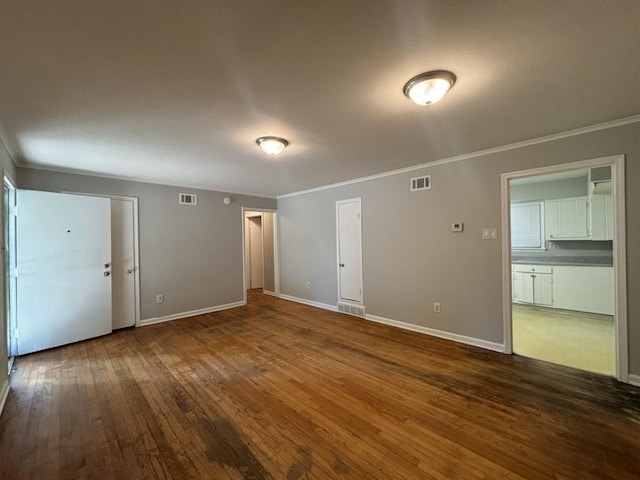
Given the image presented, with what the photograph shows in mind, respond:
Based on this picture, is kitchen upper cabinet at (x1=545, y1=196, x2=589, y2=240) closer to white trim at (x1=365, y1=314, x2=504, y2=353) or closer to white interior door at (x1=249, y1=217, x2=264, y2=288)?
white trim at (x1=365, y1=314, x2=504, y2=353)

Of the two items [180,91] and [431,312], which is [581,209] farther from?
[180,91]

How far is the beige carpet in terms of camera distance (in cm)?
294

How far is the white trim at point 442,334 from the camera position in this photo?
3.22 m

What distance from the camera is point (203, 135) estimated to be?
2619 mm

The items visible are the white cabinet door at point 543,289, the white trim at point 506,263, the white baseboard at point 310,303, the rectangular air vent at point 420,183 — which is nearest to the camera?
the white trim at point 506,263

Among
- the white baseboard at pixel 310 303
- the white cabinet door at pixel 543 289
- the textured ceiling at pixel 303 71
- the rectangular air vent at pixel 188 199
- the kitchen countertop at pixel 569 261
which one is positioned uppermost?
the textured ceiling at pixel 303 71

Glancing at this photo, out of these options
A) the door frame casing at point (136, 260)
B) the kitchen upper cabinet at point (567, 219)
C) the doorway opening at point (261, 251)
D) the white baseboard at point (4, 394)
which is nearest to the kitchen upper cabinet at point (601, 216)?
the kitchen upper cabinet at point (567, 219)

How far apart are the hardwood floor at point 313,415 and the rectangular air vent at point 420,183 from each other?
219cm

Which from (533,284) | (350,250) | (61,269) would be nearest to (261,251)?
(350,250)

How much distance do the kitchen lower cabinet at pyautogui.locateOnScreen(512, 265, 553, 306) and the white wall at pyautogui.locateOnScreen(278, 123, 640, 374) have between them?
263 cm

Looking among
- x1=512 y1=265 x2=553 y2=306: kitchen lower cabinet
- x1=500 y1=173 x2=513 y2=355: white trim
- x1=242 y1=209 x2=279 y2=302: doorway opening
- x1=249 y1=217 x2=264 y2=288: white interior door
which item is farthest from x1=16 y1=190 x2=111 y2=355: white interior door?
x1=512 y1=265 x2=553 y2=306: kitchen lower cabinet

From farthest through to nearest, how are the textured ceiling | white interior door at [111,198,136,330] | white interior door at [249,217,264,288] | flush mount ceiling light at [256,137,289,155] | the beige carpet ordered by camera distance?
1. white interior door at [249,217,264,288]
2. white interior door at [111,198,136,330]
3. the beige carpet
4. flush mount ceiling light at [256,137,289,155]
5. the textured ceiling

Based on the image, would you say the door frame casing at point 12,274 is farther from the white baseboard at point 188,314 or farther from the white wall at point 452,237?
the white wall at point 452,237

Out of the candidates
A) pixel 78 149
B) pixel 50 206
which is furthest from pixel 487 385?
pixel 50 206
